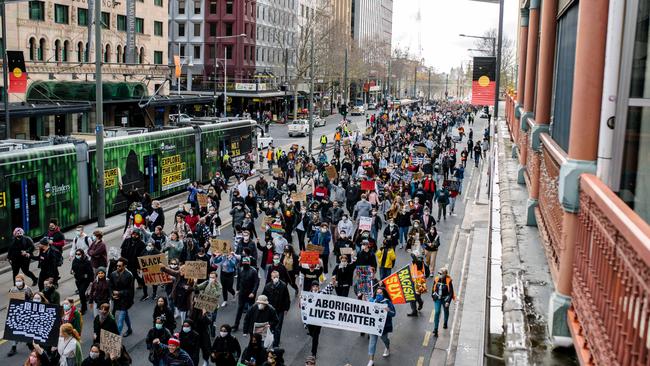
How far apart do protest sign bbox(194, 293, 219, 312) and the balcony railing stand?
28.7 ft

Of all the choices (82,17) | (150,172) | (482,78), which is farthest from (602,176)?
(82,17)

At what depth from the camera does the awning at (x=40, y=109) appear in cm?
3506

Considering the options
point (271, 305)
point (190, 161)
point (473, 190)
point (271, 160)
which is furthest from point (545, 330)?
point (271, 160)

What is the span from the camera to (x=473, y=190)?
37000 mm

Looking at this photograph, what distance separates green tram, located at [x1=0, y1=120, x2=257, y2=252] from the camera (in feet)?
67.9

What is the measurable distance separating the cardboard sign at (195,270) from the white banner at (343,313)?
8.36 feet

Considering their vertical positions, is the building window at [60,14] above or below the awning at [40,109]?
above

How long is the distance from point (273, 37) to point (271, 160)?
57949 mm

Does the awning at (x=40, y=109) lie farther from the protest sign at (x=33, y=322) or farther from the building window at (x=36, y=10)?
the protest sign at (x=33, y=322)

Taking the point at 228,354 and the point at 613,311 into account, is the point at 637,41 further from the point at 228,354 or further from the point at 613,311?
the point at 228,354

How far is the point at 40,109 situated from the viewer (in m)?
37.1

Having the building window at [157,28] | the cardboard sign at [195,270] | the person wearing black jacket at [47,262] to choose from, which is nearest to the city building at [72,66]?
the building window at [157,28]

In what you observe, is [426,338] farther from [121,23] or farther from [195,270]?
[121,23]

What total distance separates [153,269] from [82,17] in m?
39.8
